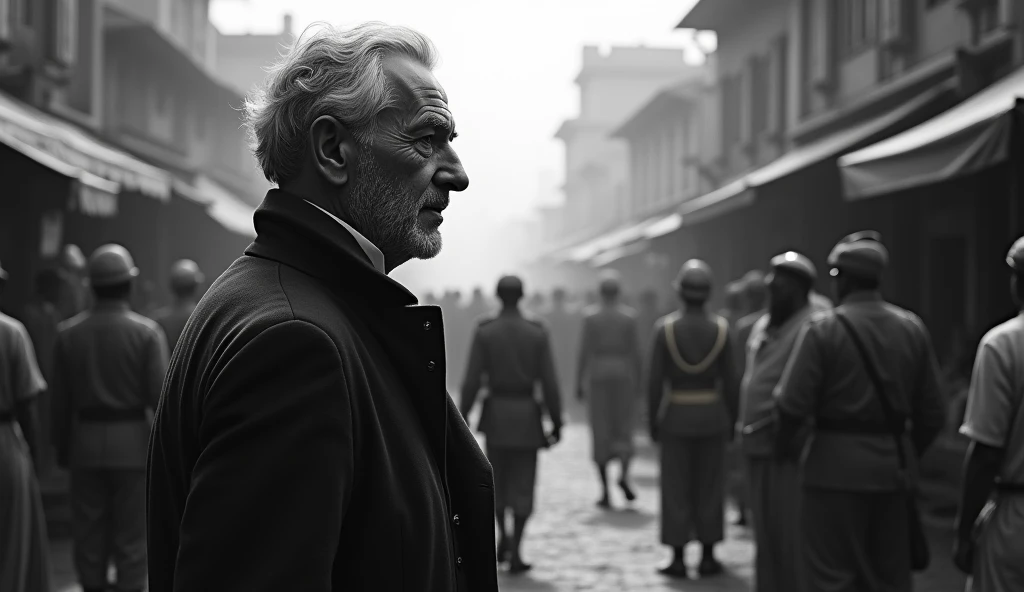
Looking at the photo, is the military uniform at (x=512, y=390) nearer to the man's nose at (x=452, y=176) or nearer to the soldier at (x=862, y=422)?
the soldier at (x=862, y=422)

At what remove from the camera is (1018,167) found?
8.54m

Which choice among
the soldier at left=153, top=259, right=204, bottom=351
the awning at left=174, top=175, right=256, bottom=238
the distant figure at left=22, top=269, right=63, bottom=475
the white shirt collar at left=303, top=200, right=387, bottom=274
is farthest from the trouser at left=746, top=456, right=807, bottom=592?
the awning at left=174, top=175, right=256, bottom=238

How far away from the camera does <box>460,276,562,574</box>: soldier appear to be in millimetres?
9398

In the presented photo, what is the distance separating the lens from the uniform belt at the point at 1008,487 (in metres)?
4.73

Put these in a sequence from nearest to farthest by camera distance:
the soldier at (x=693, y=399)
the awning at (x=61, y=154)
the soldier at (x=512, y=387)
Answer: the awning at (x=61, y=154) → the soldier at (x=693, y=399) → the soldier at (x=512, y=387)

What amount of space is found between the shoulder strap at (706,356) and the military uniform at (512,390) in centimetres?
96

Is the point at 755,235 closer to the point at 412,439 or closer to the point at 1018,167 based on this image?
the point at 1018,167

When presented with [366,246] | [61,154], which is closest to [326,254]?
[366,246]

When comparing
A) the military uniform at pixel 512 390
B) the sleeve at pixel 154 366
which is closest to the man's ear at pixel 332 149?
the sleeve at pixel 154 366

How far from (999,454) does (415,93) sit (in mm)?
3539

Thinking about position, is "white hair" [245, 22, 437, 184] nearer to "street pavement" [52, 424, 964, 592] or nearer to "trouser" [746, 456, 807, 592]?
"trouser" [746, 456, 807, 592]

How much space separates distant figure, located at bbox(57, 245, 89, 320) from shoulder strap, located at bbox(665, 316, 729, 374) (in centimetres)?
540

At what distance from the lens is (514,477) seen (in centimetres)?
941

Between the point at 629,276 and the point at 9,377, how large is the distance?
1231 inches
